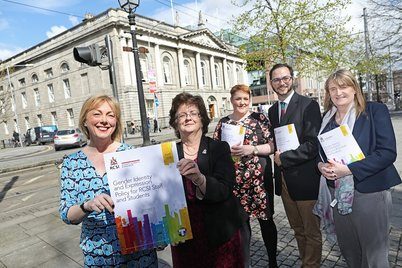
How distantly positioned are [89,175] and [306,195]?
2.01 m

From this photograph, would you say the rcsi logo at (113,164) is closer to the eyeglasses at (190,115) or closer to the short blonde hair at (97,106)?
the short blonde hair at (97,106)

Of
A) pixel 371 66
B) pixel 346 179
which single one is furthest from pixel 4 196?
pixel 371 66

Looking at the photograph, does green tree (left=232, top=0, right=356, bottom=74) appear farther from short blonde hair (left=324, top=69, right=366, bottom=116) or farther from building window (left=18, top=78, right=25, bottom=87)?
building window (left=18, top=78, right=25, bottom=87)

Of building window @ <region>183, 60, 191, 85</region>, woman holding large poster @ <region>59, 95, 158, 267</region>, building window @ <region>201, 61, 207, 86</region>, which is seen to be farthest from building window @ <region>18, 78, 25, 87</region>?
woman holding large poster @ <region>59, 95, 158, 267</region>

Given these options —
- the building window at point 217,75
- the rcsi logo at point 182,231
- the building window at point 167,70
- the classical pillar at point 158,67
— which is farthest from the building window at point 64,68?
the rcsi logo at point 182,231

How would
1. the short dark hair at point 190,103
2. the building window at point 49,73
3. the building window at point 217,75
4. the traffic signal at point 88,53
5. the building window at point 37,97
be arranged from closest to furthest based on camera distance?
the short dark hair at point 190,103 < the traffic signal at point 88,53 < the building window at point 49,73 < the building window at point 37,97 < the building window at point 217,75

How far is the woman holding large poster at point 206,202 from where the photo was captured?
222 cm

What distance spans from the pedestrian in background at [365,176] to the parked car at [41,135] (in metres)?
36.9

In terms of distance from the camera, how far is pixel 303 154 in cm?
283

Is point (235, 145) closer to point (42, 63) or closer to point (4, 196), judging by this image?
point (4, 196)

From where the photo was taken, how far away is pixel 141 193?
1.96 metres

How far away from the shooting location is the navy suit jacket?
2215 millimetres

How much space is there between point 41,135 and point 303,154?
36708mm

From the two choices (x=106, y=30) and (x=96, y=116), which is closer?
(x=96, y=116)
